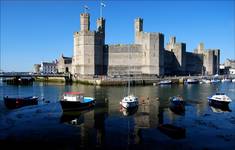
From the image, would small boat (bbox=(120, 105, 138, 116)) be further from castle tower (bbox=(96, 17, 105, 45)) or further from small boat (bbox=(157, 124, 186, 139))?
castle tower (bbox=(96, 17, 105, 45))

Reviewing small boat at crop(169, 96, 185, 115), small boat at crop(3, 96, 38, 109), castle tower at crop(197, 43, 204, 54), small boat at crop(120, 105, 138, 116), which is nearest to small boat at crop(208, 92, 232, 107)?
small boat at crop(169, 96, 185, 115)

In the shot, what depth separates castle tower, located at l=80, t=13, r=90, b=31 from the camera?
67250 millimetres

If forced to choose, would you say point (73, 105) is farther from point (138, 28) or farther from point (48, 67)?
point (48, 67)

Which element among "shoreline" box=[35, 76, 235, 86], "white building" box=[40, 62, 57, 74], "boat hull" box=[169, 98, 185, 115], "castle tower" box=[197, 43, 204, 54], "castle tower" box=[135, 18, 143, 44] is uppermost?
"castle tower" box=[135, 18, 143, 44]

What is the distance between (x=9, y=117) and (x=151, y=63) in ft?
165

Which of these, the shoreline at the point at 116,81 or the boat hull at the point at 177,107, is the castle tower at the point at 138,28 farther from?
the boat hull at the point at 177,107

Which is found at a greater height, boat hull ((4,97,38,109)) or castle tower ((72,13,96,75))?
castle tower ((72,13,96,75))

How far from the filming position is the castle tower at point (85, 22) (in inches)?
2648

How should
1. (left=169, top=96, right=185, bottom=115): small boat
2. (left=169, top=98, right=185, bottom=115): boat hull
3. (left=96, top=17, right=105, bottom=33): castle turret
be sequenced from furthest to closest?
(left=96, top=17, right=105, bottom=33): castle turret
(left=169, top=96, right=185, bottom=115): small boat
(left=169, top=98, right=185, bottom=115): boat hull

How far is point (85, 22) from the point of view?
67.4 metres

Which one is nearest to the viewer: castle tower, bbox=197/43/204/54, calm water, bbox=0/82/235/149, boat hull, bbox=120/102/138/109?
calm water, bbox=0/82/235/149

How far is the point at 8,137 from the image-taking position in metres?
16.4

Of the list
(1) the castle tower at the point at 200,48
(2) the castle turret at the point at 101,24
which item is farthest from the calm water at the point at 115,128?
(1) the castle tower at the point at 200,48

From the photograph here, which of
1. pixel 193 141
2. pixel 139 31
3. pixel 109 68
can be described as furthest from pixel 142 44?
pixel 193 141
